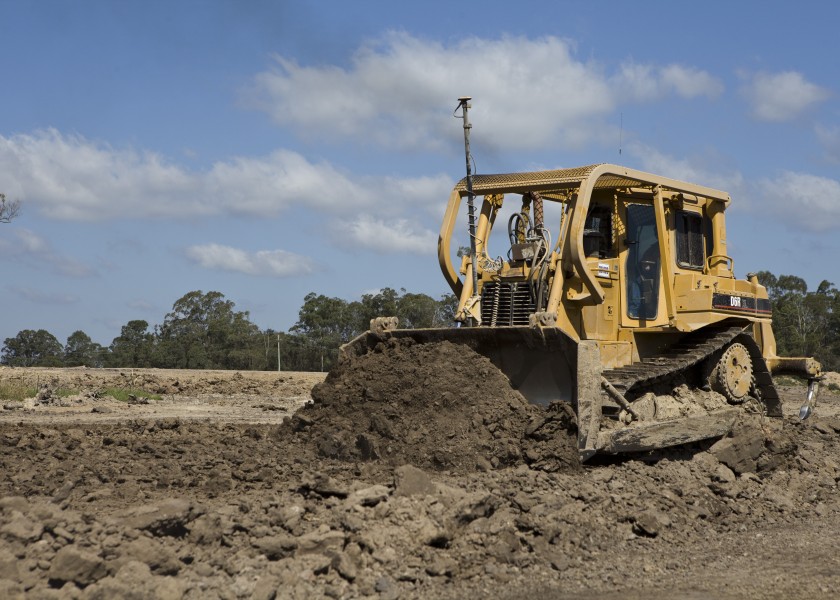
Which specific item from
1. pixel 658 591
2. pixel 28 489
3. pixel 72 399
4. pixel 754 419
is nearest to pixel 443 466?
pixel 658 591

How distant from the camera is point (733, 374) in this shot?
12375mm

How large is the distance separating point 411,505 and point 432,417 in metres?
2.46

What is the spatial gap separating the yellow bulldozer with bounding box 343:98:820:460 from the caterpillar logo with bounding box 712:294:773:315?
3cm

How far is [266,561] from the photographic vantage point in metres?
6.50

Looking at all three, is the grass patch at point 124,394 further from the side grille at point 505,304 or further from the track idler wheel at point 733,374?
the track idler wheel at point 733,374

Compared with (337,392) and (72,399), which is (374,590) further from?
A: (72,399)

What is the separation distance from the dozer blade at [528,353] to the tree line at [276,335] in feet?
101

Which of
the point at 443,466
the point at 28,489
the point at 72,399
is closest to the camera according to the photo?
the point at 28,489

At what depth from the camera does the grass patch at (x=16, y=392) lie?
18.9 metres

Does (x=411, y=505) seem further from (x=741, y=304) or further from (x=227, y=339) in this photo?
(x=227, y=339)

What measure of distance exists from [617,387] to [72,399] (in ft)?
40.6

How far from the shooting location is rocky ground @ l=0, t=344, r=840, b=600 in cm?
631

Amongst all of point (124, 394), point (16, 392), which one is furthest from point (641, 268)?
point (16, 392)

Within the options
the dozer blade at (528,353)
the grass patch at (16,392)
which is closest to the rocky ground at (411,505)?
the dozer blade at (528,353)
